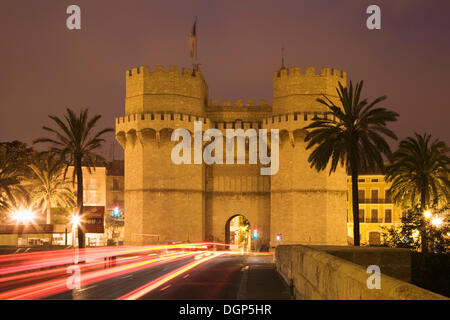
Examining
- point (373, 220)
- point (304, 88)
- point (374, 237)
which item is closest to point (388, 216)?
point (373, 220)

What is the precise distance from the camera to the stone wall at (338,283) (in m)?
7.59

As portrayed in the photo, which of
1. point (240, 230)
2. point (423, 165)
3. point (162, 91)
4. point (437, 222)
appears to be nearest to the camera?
point (437, 222)

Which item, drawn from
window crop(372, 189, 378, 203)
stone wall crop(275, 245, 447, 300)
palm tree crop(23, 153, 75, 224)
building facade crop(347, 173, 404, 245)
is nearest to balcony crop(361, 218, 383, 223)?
building facade crop(347, 173, 404, 245)

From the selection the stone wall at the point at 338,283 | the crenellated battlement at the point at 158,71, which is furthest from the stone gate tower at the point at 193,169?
the stone wall at the point at 338,283

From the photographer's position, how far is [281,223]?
2132 inches

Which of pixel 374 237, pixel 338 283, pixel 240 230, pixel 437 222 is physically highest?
pixel 437 222

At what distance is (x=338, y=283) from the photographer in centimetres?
1073

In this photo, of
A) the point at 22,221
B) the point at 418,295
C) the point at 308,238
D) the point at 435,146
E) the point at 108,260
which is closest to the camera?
the point at 418,295

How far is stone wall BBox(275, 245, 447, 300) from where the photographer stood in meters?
7.59

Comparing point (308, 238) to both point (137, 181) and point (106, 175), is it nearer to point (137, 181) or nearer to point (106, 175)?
point (137, 181)

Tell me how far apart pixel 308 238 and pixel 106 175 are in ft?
152

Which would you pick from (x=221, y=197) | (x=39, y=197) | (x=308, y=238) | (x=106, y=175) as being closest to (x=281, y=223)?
(x=308, y=238)

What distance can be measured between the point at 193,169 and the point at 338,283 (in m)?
44.8

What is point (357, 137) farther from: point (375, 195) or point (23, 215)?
point (375, 195)
